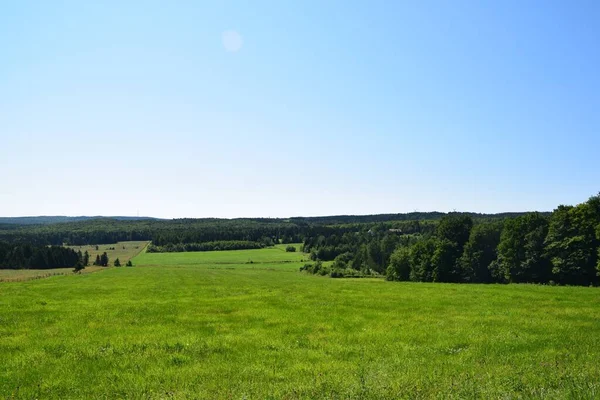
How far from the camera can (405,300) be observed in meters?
27.1

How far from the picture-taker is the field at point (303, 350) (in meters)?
10.2

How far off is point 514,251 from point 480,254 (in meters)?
7.55

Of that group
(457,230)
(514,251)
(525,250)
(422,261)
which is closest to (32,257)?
(422,261)

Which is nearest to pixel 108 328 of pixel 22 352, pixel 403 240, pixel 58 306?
pixel 22 352

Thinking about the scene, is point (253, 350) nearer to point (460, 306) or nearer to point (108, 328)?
point (108, 328)

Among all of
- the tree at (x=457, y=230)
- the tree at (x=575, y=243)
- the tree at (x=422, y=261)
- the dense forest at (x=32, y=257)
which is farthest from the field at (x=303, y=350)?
the dense forest at (x=32, y=257)

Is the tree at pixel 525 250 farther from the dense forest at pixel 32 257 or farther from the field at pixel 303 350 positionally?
the dense forest at pixel 32 257

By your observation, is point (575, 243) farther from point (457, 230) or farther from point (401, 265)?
point (401, 265)

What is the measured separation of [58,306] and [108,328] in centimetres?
952

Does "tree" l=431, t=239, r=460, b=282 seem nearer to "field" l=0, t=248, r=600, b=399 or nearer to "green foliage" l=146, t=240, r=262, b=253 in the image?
"field" l=0, t=248, r=600, b=399

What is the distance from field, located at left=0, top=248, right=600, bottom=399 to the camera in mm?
10242

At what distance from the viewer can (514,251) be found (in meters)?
63.4

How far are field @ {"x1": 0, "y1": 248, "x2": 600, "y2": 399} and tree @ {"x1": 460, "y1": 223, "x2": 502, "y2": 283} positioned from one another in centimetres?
4800

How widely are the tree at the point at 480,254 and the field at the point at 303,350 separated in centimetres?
4800
